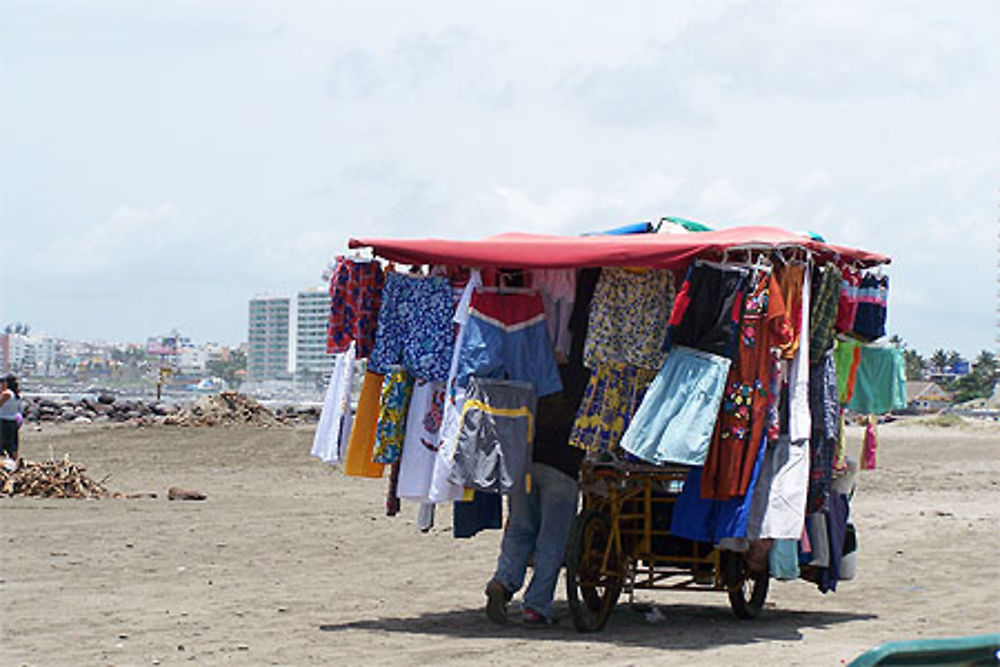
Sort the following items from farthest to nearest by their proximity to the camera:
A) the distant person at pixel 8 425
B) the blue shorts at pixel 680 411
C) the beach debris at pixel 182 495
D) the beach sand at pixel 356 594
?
the distant person at pixel 8 425 → the beach debris at pixel 182 495 → the blue shorts at pixel 680 411 → the beach sand at pixel 356 594

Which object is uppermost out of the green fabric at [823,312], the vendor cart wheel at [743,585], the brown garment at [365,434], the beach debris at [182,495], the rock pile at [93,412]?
the green fabric at [823,312]

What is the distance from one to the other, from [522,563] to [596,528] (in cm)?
56

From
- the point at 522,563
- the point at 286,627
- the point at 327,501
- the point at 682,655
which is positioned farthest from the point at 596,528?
the point at 327,501

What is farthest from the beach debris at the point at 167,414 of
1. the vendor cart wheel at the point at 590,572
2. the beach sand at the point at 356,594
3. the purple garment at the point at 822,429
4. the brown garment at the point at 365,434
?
the purple garment at the point at 822,429

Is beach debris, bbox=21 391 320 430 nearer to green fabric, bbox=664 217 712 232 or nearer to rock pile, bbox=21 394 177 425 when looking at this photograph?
rock pile, bbox=21 394 177 425

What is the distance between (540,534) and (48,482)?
11.3 metres

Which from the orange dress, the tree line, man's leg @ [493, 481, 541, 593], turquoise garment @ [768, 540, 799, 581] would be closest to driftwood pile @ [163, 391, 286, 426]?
man's leg @ [493, 481, 541, 593]

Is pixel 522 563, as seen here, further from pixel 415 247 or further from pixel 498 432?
pixel 415 247

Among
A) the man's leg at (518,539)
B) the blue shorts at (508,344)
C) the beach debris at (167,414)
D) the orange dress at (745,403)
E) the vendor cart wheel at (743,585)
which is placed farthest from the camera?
the beach debris at (167,414)

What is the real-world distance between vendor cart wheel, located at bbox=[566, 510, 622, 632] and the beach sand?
151mm

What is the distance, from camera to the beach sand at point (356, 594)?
10.1 meters

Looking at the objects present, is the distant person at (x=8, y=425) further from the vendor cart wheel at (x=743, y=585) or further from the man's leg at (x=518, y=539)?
the vendor cart wheel at (x=743, y=585)

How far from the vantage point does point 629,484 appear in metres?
11.6

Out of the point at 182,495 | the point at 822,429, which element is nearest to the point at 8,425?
the point at 182,495
